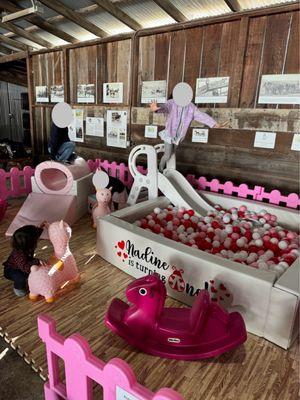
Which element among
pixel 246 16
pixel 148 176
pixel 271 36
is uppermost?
pixel 246 16

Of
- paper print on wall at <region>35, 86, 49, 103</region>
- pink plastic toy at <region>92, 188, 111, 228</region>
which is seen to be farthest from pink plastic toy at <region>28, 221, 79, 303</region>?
paper print on wall at <region>35, 86, 49, 103</region>

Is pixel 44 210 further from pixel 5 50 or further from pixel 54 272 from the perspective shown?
pixel 5 50

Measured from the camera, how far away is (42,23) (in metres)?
3.42

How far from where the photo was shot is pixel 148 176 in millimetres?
2273

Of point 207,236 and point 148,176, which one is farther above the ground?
point 148,176

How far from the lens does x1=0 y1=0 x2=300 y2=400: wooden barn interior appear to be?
1.08m

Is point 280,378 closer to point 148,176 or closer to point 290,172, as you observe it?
point 148,176

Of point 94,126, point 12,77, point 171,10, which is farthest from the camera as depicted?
point 12,77

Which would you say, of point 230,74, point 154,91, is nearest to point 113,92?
point 154,91

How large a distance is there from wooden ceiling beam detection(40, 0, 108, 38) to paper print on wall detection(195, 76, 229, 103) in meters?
1.46

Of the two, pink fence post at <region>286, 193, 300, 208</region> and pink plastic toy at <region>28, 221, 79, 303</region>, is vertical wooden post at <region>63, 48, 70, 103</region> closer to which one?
pink plastic toy at <region>28, 221, 79, 303</region>

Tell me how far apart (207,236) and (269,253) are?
0.42 m

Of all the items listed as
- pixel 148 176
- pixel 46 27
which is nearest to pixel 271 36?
pixel 148 176

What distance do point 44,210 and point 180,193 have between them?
1.11 m
